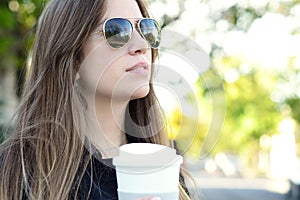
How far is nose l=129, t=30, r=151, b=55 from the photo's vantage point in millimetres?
1581

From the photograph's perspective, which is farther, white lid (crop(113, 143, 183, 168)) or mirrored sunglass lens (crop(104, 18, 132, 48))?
mirrored sunglass lens (crop(104, 18, 132, 48))

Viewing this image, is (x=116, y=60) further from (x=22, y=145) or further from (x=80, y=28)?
(x=22, y=145)

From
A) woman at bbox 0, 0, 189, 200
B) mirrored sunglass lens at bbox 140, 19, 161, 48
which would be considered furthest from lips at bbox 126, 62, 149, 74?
mirrored sunglass lens at bbox 140, 19, 161, 48

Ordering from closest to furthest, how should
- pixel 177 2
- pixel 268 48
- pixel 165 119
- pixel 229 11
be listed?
pixel 165 119 < pixel 177 2 < pixel 229 11 < pixel 268 48

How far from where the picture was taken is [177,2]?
3.30 m

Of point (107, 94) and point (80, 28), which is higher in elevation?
point (80, 28)

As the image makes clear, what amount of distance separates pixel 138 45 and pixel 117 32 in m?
0.07

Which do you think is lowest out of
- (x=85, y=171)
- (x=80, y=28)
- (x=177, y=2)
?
(x=85, y=171)

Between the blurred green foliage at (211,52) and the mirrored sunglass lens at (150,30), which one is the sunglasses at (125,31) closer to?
the mirrored sunglass lens at (150,30)

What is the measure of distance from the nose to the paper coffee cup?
30cm

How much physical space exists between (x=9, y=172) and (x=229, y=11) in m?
2.66

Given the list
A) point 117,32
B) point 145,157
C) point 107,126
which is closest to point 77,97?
point 107,126

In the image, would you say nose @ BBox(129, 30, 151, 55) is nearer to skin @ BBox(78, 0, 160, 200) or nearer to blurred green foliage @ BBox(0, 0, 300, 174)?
skin @ BBox(78, 0, 160, 200)

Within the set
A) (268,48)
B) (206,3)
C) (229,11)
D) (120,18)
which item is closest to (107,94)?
(120,18)
